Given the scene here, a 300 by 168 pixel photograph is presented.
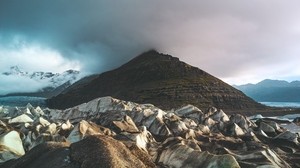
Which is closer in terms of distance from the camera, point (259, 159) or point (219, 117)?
point (259, 159)

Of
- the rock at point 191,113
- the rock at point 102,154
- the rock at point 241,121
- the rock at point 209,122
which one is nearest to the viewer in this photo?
the rock at point 102,154

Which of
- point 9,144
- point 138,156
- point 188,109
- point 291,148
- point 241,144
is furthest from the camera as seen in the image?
point 188,109

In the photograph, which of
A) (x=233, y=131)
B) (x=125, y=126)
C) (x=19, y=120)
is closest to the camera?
(x=125, y=126)

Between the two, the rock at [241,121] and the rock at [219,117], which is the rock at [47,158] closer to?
the rock at [241,121]

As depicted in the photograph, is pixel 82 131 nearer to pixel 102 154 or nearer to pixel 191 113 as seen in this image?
pixel 102 154

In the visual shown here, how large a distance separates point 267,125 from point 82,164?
53421mm

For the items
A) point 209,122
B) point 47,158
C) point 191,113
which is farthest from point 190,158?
point 191,113

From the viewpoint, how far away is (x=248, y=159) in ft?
89.3

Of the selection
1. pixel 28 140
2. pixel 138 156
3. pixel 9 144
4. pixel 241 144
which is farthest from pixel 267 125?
pixel 138 156

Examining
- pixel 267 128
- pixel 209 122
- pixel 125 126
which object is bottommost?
pixel 267 128

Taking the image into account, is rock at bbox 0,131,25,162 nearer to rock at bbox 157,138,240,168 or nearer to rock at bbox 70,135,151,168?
rock at bbox 157,138,240,168

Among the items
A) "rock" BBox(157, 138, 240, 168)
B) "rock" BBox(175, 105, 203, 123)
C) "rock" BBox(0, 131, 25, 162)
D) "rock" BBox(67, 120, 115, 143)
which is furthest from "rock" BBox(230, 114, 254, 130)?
"rock" BBox(157, 138, 240, 168)

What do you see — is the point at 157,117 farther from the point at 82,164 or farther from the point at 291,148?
the point at 82,164

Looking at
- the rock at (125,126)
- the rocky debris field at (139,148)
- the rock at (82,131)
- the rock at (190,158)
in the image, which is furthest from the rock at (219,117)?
the rock at (190,158)
